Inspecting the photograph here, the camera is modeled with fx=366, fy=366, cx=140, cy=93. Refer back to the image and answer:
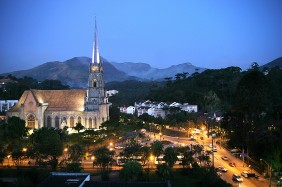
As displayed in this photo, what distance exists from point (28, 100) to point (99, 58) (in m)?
13.5

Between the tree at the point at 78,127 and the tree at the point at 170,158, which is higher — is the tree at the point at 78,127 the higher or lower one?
the higher one

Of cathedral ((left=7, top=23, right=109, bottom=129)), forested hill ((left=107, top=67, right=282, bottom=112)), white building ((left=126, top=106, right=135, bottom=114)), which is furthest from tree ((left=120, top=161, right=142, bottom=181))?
white building ((left=126, top=106, right=135, bottom=114))

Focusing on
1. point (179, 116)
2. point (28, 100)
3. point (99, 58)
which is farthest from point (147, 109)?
point (28, 100)

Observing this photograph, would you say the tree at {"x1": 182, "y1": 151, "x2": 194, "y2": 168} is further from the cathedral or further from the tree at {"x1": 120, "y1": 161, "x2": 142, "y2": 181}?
the cathedral

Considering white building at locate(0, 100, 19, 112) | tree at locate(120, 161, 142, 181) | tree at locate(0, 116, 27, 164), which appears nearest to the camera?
tree at locate(120, 161, 142, 181)

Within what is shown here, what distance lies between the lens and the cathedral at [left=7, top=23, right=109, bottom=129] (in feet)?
195

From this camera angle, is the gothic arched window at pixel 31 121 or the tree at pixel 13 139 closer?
the tree at pixel 13 139

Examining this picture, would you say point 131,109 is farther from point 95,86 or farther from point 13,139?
point 13,139

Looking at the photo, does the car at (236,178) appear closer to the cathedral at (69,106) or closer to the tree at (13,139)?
the tree at (13,139)

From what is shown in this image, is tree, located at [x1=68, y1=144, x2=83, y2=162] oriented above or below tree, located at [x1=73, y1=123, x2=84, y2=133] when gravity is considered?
below

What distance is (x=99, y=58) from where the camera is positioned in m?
61.8

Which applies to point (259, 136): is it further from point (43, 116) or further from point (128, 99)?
point (128, 99)

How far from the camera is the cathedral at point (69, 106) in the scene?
5934cm

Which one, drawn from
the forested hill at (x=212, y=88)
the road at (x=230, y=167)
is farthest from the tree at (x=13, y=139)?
the forested hill at (x=212, y=88)
